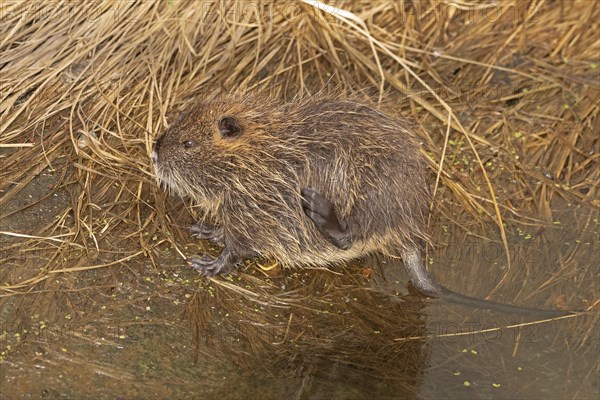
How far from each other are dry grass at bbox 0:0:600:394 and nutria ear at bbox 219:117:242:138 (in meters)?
0.40

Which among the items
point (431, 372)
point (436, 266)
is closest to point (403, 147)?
point (436, 266)

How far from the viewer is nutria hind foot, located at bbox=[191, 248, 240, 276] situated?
389 cm

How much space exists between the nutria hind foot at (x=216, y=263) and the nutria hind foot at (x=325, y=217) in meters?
0.40

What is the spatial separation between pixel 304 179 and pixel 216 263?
1.66 feet

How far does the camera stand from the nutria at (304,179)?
3.83 meters

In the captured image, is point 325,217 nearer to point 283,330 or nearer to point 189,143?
point 283,330

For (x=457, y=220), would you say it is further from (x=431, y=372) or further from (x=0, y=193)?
(x=0, y=193)

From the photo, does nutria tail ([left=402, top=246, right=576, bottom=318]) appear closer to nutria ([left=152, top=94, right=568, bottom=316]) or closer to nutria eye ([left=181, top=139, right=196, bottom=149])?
nutria ([left=152, top=94, right=568, bottom=316])

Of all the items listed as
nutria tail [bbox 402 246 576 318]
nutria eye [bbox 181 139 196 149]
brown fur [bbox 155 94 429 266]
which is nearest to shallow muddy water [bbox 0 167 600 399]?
nutria tail [bbox 402 246 576 318]

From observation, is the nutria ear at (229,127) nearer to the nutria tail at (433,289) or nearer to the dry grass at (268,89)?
the dry grass at (268,89)

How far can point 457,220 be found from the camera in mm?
4402

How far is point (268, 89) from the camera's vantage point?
487 centimetres

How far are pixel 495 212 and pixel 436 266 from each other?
491 mm

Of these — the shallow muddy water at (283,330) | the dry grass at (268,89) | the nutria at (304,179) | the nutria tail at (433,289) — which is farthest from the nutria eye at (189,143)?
the nutria tail at (433,289)
